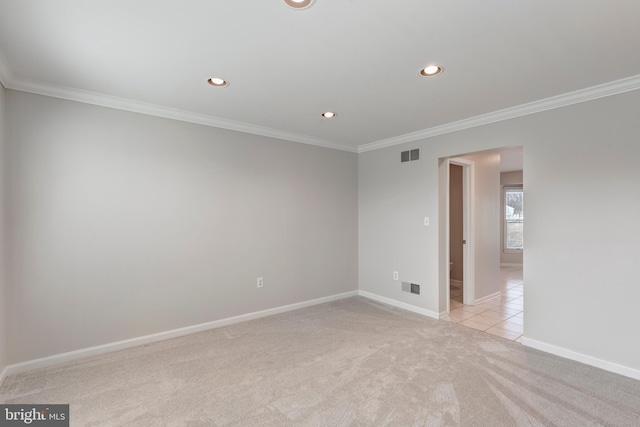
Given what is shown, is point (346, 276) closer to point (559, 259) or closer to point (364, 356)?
point (364, 356)

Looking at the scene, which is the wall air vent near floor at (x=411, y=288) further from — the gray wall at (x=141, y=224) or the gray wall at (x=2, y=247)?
the gray wall at (x=2, y=247)

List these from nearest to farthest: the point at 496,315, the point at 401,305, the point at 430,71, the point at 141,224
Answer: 1. the point at 430,71
2. the point at 141,224
3. the point at 496,315
4. the point at 401,305

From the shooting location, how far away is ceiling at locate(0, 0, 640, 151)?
5.60 ft

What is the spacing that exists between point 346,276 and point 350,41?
3633 mm

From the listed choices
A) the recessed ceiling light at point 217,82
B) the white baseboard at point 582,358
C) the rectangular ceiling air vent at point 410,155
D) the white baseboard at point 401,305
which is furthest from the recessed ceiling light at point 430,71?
the white baseboard at point 401,305

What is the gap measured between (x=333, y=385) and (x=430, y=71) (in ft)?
8.44

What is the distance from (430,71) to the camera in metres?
2.40

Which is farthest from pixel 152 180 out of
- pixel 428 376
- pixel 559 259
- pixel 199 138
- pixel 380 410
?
pixel 559 259

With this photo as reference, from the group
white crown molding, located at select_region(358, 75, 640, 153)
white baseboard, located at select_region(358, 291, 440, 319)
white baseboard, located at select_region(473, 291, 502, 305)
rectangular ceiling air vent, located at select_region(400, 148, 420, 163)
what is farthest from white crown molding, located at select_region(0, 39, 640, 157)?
white baseboard, located at select_region(473, 291, 502, 305)

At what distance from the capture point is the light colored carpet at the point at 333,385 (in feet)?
6.75

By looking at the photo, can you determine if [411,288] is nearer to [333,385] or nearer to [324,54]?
[333,385]

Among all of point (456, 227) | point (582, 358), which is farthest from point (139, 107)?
point (456, 227)

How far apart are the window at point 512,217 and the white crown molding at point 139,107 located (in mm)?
6893

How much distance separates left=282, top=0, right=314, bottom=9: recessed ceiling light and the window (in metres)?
8.67
